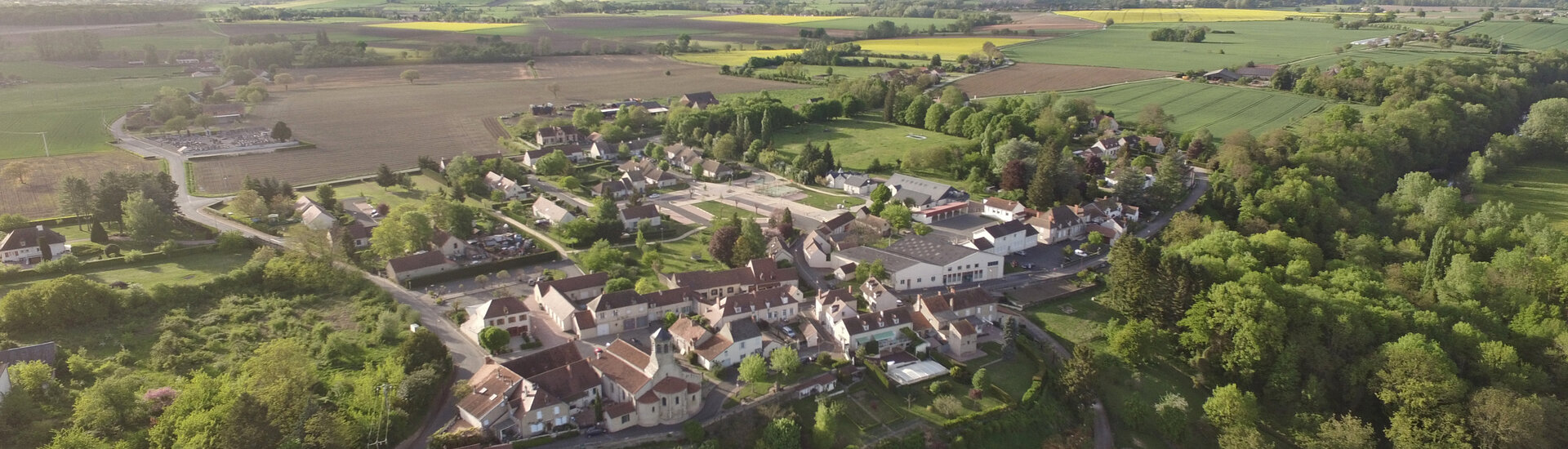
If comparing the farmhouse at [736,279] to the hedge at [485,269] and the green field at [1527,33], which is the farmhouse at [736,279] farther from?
the green field at [1527,33]

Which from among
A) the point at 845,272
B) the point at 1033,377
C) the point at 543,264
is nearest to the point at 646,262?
the point at 543,264

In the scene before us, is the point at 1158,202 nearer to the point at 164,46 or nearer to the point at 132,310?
the point at 132,310

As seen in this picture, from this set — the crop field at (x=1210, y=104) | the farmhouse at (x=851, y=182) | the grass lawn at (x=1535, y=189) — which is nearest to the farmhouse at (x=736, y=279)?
the farmhouse at (x=851, y=182)

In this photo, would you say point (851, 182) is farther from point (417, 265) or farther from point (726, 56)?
point (726, 56)

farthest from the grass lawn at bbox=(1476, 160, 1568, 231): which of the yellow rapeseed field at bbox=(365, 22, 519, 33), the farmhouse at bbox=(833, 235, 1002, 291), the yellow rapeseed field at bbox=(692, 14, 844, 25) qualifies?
the yellow rapeseed field at bbox=(365, 22, 519, 33)

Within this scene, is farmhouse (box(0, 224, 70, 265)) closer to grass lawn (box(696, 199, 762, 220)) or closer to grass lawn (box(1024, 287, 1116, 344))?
grass lawn (box(696, 199, 762, 220))

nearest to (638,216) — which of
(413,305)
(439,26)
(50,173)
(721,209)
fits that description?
(721,209)

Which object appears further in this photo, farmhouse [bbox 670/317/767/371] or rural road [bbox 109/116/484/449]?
farmhouse [bbox 670/317/767/371]
